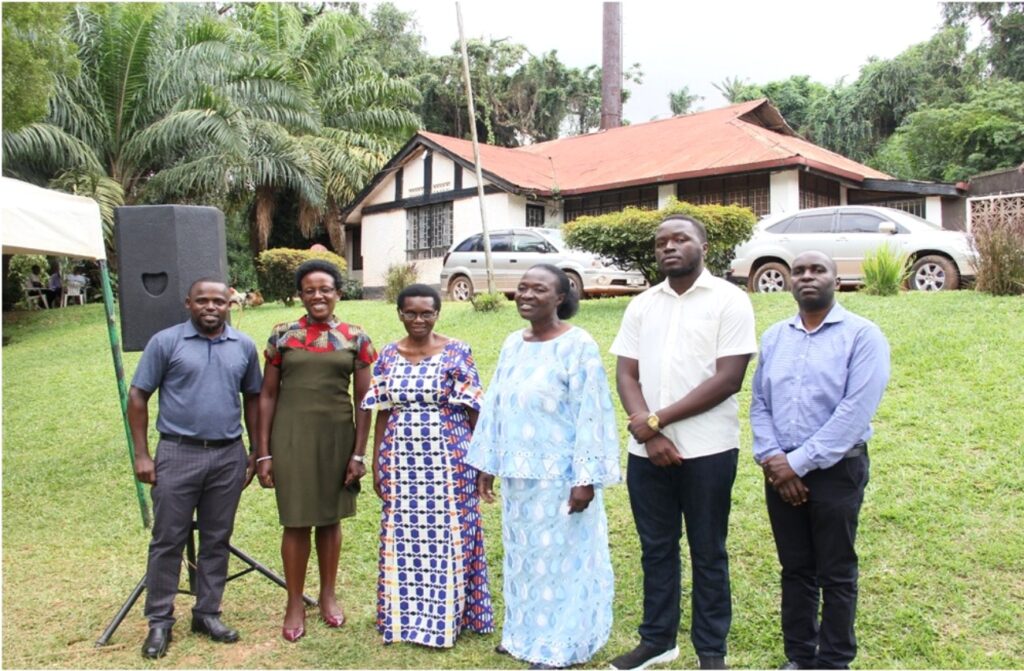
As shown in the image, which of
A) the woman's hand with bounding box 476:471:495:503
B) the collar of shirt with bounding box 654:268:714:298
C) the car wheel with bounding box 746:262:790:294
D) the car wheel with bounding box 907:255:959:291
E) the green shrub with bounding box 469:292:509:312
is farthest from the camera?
the green shrub with bounding box 469:292:509:312

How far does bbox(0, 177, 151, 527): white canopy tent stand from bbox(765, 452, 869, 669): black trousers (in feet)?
13.2

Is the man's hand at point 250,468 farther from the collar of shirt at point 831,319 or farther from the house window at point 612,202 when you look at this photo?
the house window at point 612,202

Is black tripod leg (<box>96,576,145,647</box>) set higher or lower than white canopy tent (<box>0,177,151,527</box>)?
lower

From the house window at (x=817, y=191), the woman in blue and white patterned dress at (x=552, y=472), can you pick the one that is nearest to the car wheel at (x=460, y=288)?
the house window at (x=817, y=191)

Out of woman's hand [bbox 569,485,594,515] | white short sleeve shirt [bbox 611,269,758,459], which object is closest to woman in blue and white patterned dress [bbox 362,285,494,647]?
woman's hand [bbox 569,485,594,515]

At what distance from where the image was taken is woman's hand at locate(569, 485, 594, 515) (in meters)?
3.56

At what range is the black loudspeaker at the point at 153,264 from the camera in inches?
187

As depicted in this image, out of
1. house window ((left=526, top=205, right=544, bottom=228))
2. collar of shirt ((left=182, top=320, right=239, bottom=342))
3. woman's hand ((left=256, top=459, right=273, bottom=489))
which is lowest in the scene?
woman's hand ((left=256, top=459, right=273, bottom=489))

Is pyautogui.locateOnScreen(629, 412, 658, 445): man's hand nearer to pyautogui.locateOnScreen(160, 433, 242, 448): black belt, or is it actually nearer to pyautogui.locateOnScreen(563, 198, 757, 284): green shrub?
pyautogui.locateOnScreen(160, 433, 242, 448): black belt

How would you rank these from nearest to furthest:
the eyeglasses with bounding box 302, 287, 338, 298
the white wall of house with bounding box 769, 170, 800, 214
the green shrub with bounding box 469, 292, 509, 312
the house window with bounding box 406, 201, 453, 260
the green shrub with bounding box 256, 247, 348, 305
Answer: the eyeglasses with bounding box 302, 287, 338, 298 < the green shrub with bounding box 469, 292, 509, 312 < the white wall of house with bounding box 769, 170, 800, 214 < the green shrub with bounding box 256, 247, 348, 305 < the house window with bounding box 406, 201, 453, 260

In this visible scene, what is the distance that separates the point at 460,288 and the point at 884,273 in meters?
7.62

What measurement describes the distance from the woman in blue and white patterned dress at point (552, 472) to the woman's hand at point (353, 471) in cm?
67

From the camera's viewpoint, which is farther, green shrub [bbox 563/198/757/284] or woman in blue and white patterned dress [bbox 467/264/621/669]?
green shrub [bbox 563/198/757/284]

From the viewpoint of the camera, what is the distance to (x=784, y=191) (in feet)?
54.0
